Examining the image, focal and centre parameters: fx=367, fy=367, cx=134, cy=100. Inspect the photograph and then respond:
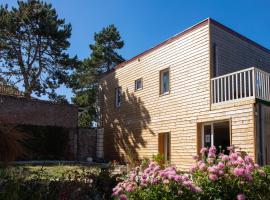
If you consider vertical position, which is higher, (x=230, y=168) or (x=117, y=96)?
(x=117, y=96)

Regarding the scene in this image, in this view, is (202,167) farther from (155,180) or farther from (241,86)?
(241,86)

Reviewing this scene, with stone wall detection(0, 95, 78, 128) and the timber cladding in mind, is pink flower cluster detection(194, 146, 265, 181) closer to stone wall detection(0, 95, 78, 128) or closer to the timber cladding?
the timber cladding

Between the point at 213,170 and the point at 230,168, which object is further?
the point at 230,168

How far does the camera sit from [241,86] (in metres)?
12.5

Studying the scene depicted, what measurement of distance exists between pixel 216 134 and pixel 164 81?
3717 millimetres

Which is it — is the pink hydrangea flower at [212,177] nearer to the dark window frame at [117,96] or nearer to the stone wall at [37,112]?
the dark window frame at [117,96]

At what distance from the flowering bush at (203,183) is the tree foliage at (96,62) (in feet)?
93.3

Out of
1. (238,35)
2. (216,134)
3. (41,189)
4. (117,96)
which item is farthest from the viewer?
(117,96)

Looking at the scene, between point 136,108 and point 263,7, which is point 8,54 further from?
point 263,7

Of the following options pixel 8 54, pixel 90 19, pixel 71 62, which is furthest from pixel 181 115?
pixel 8 54

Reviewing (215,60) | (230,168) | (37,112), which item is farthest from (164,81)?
(230,168)

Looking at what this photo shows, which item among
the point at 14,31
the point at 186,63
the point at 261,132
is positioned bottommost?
the point at 261,132

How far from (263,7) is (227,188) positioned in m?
10.4

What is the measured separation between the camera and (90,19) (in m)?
16.9
